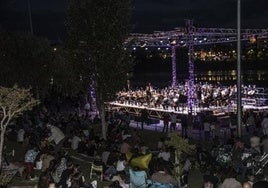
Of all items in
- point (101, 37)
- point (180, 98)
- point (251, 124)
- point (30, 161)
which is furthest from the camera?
point (180, 98)

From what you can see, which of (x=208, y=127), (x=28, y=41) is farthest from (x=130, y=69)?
(x=28, y=41)

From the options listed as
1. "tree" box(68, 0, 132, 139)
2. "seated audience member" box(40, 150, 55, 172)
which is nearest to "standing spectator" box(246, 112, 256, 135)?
"tree" box(68, 0, 132, 139)

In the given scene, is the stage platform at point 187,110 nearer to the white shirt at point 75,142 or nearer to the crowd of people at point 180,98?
the crowd of people at point 180,98

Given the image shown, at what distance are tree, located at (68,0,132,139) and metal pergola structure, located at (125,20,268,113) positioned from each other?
12786 mm

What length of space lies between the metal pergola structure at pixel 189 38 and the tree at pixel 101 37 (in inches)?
503

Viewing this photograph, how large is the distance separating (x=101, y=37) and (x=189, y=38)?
15.6 m

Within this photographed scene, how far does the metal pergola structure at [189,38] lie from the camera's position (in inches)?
1464

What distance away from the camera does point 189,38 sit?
37.6 meters

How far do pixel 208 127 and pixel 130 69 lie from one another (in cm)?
547

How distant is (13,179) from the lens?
17.4 m

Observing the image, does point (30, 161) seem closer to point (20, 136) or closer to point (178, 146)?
point (178, 146)

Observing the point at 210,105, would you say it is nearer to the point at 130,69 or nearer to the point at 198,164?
the point at 130,69

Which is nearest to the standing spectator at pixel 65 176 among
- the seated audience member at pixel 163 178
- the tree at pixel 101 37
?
the seated audience member at pixel 163 178

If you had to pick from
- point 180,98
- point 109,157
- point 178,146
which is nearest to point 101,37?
point 109,157
